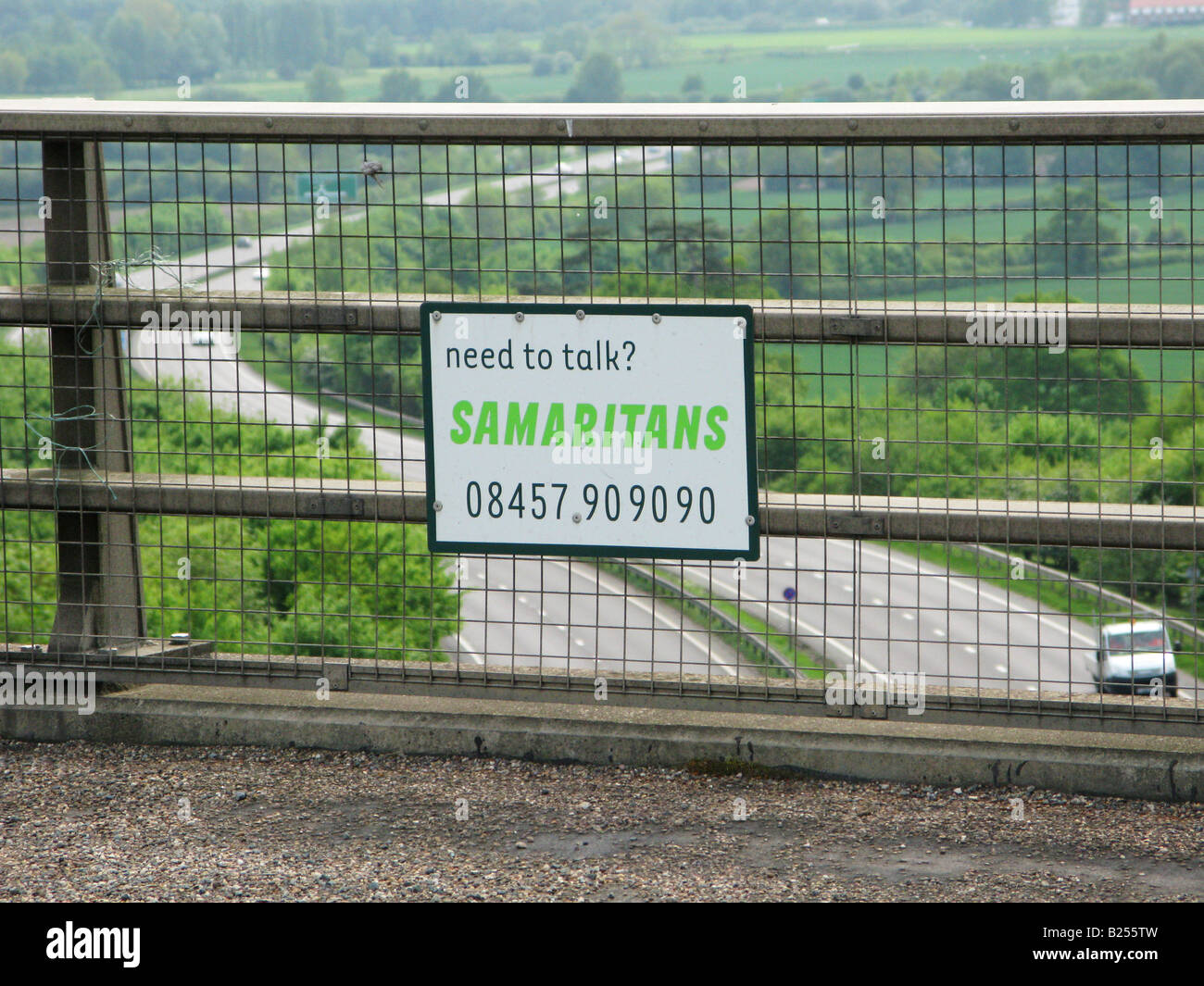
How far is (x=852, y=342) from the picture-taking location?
4488 millimetres

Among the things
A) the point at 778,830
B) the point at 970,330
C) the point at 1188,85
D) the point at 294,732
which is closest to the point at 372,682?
the point at 294,732

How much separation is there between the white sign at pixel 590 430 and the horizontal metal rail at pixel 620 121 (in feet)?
1.91

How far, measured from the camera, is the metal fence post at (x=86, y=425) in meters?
→ 5.05

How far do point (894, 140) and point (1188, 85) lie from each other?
159 meters

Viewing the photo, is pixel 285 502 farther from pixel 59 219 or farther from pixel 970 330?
pixel 970 330

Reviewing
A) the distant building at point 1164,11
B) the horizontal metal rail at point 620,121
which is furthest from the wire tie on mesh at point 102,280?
the distant building at point 1164,11

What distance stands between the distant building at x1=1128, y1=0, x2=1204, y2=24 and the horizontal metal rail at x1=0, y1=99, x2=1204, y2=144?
196 metres

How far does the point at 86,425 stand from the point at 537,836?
2.34 meters

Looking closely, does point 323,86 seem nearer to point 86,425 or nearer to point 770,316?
point 86,425

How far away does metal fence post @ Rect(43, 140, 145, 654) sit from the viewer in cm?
505

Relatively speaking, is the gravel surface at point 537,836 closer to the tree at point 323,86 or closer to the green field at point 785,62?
the green field at point 785,62

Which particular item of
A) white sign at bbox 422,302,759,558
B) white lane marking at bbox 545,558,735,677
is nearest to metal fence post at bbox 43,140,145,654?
white sign at bbox 422,302,759,558

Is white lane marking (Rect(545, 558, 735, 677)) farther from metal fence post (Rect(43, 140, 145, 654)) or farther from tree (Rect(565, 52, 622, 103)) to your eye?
tree (Rect(565, 52, 622, 103))

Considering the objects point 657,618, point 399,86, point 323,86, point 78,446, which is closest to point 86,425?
point 78,446
